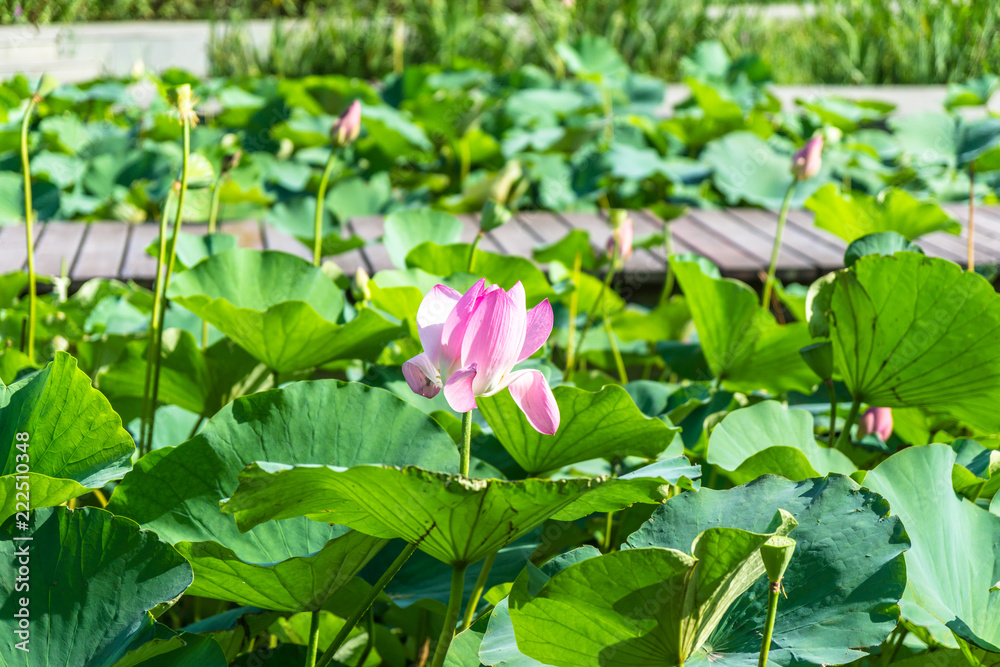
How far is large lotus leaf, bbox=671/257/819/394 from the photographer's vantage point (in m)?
1.01

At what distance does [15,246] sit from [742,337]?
4.37 ft

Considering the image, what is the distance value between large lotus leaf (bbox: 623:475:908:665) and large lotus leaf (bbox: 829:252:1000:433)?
0.90 ft

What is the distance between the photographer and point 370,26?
438cm

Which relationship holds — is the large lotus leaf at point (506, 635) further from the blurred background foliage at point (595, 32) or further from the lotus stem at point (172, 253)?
the blurred background foliage at point (595, 32)

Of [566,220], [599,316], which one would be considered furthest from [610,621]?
[566,220]

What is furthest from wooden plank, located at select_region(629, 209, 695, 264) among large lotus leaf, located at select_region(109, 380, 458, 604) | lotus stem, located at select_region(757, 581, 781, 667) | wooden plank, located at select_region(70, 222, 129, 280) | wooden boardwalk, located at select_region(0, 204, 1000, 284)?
lotus stem, located at select_region(757, 581, 781, 667)

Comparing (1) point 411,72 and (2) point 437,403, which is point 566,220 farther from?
(1) point 411,72

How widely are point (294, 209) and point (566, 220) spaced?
0.61 meters

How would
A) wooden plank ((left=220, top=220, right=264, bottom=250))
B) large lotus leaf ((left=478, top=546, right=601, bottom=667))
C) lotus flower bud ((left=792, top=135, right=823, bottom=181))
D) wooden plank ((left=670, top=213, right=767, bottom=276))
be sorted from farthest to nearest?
1. wooden plank ((left=220, top=220, right=264, bottom=250))
2. wooden plank ((left=670, top=213, right=767, bottom=276))
3. lotus flower bud ((left=792, top=135, right=823, bottom=181))
4. large lotus leaf ((left=478, top=546, right=601, bottom=667))

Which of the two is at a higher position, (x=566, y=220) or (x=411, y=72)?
(x=411, y=72)

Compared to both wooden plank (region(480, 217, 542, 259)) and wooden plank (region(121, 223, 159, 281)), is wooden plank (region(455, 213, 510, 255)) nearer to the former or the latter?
wooden plank (region(480, 217, 542, 259))

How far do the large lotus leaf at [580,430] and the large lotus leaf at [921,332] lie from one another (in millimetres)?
270

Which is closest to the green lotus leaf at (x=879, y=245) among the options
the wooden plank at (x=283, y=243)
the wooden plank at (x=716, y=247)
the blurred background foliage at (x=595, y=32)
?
the wooden plank at (x=716, y=247)

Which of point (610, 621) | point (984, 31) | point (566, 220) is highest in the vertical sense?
point (984, 31)
